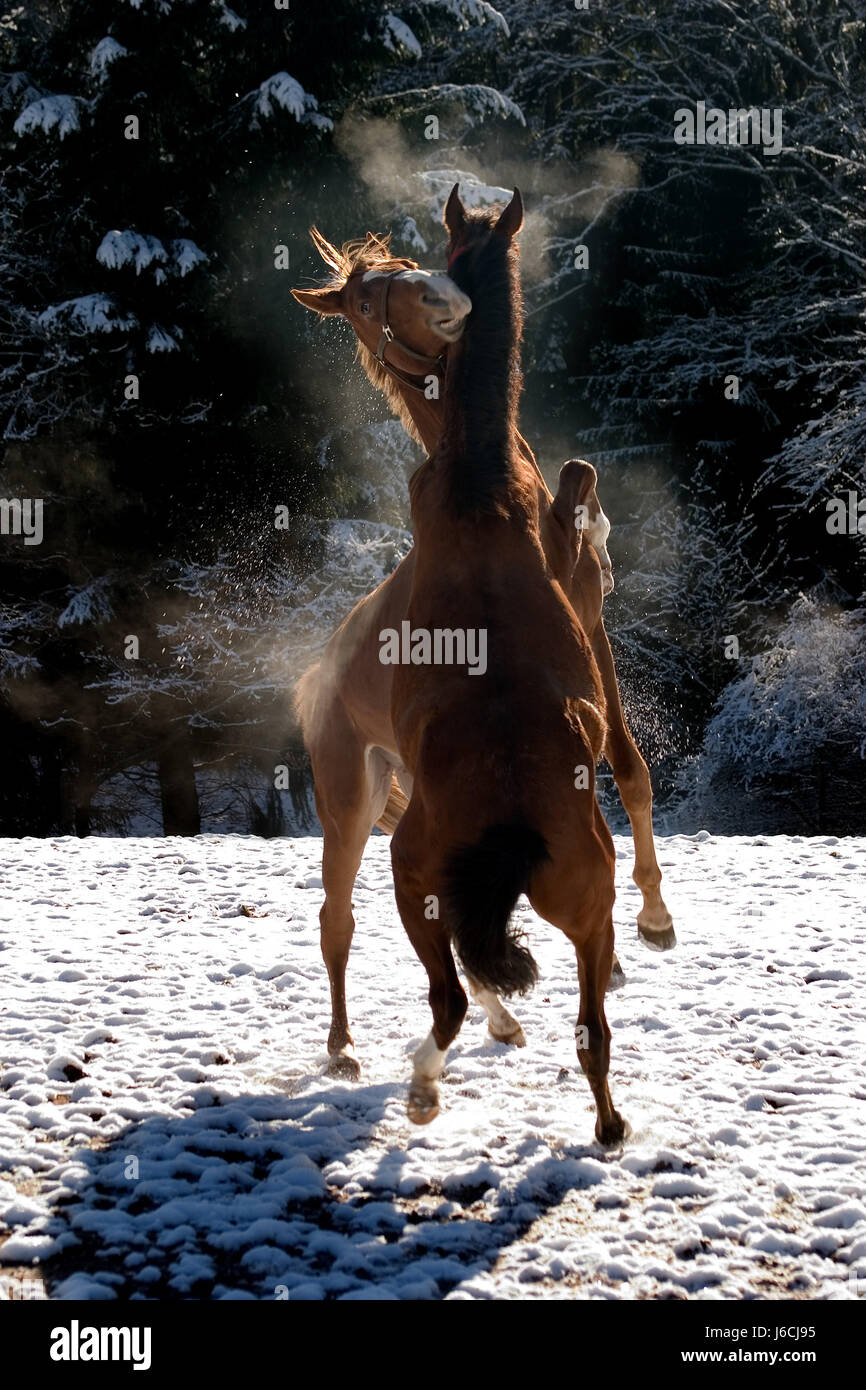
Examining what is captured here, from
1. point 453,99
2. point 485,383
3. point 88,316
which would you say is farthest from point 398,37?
point 485,383

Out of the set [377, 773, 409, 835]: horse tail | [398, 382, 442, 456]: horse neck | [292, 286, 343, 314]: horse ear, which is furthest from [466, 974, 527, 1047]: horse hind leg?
[292, 286, 343, 314]: horse ear

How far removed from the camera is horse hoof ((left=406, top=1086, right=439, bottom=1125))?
3875mm

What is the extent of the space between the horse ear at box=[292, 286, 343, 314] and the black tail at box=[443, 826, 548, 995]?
96.4 inches

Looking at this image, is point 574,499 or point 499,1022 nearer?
point 574,499

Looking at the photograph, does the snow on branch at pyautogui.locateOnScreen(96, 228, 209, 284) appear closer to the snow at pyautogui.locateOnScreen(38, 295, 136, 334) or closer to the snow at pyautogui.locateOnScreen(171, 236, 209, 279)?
the snow at pyautogui.locateOnScreen(171, 236, 209, 279)

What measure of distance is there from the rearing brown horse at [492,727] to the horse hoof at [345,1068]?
1.06 meters

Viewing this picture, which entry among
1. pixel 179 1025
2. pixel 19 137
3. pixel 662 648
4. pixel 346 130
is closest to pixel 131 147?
pixel 19 137

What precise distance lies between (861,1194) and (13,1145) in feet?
8.80

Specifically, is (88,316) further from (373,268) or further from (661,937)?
(661,937)

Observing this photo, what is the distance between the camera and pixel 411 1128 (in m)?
4.30

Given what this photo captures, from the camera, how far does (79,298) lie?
14734mm

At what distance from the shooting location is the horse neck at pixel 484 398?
13.3 feet

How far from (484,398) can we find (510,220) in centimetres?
72

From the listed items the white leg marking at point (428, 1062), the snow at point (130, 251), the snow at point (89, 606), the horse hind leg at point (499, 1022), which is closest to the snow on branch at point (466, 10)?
the snow at point (130, 251)
